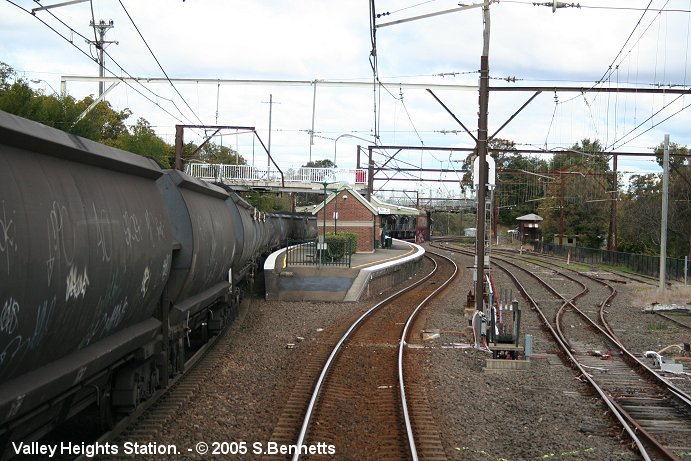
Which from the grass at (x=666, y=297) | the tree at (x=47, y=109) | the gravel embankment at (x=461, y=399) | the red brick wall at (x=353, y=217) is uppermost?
the tree at (x=47, y=109)

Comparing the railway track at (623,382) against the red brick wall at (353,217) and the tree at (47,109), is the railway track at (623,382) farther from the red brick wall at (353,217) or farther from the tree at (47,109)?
the red brick wall at (353,217)

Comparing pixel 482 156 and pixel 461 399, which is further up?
pixel 482 156

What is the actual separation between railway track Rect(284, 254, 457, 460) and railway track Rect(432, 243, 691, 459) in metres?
2.67

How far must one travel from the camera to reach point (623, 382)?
38.9 ft

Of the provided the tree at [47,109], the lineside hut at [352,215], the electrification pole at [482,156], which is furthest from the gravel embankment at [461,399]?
the lineside hut at [352,215]

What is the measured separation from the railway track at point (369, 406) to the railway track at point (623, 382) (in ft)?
8.77

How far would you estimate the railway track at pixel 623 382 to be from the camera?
8500 millimetres

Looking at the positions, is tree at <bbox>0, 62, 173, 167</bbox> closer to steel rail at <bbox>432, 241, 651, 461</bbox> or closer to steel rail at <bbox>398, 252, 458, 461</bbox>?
steel rail at <bbox>398, 252, 458, 461</bbox>

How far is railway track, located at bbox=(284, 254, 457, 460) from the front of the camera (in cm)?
786

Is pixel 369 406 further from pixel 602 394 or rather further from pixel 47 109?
pixel 47 109

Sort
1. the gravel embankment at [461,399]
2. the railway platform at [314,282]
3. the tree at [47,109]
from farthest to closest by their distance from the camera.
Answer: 1. the railway platform at [314,282]
2. the tree at [47,109]
3. the gravel embankment at [461,399]

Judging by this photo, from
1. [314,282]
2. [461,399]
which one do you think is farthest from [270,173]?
[461,399]

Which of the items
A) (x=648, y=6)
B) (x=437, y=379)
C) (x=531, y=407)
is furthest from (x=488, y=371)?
(x=648, y=6)

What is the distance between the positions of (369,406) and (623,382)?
4.93 metres
